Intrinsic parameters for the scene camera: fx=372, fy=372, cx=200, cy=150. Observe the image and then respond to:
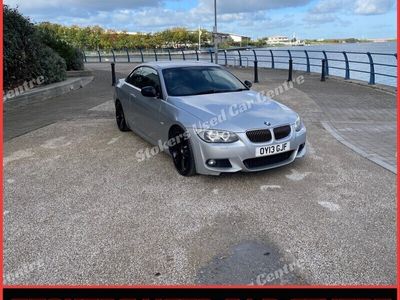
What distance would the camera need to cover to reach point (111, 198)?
4340 millimetres

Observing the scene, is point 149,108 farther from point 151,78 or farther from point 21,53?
point 21,53

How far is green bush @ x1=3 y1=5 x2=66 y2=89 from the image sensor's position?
1101 centimetres

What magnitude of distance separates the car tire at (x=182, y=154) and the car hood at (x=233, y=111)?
307 millimetres

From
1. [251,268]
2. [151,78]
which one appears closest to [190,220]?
[251,268]

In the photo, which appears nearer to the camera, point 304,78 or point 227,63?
point 304,78

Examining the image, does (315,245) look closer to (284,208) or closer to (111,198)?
(284,208)

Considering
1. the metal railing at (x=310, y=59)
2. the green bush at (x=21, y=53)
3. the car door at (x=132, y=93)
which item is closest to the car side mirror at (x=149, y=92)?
the car door at (x=132, y=93)

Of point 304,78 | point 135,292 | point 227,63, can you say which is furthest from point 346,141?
point 227,63

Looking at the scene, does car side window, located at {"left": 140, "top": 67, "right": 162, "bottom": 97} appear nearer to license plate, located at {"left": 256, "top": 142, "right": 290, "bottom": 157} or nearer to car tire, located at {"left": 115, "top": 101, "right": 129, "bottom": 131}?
car tire, located at {"left": 115, "top": 101, "right": 129, "bottom": 131}

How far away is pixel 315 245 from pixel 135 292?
1614mm

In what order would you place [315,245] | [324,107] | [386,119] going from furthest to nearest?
[324,107] → [386,119] → [315,245]

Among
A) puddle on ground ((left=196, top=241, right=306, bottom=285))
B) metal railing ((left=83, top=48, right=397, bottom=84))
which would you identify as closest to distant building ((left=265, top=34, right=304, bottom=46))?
metal railing ((left=83, top=48, right=397, bottom=84))

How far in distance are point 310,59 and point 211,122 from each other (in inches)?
679

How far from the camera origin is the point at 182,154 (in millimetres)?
4879
